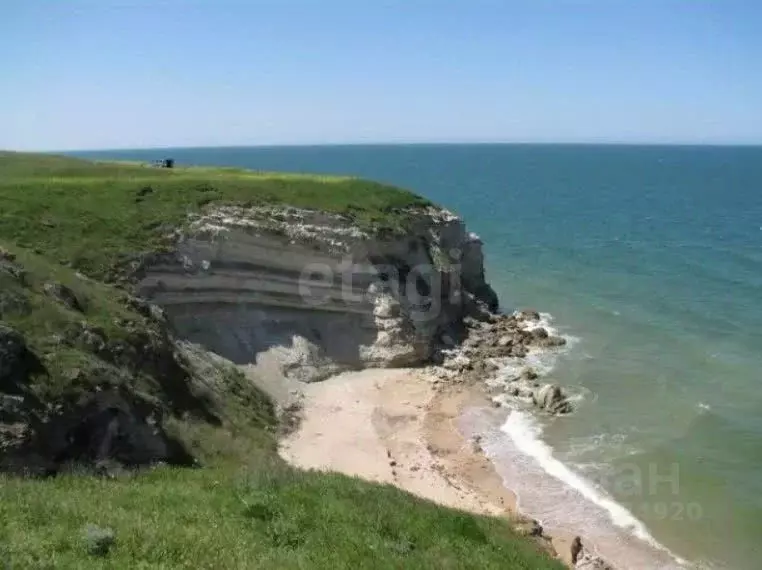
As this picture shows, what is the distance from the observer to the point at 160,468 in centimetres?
1717

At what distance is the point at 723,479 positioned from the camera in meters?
28.2

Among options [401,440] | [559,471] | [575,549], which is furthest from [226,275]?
[575,549]

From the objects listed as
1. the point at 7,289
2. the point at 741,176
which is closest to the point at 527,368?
the point at 7,289

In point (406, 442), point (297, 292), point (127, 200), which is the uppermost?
point (127, 200)

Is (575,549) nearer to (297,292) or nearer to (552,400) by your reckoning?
(552,400)

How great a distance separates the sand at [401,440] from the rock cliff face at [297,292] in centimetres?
181

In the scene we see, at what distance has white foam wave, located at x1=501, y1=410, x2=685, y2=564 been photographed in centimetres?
2527

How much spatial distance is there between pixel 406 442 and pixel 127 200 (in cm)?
1978

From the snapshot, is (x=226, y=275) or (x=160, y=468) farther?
(x=226, y=275)

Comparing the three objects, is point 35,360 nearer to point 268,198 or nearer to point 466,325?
point 268,198

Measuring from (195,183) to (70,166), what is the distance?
12.0 meters

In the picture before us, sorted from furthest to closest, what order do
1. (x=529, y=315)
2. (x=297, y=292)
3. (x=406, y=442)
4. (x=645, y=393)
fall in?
1. (x=529, y=315)
2. (x=297, y=292)
3. (x=645, y=393)
4. (x=406, y=442)

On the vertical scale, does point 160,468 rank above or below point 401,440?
above

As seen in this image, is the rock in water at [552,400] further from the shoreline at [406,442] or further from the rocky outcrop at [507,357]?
the shoreline at [406,442]
